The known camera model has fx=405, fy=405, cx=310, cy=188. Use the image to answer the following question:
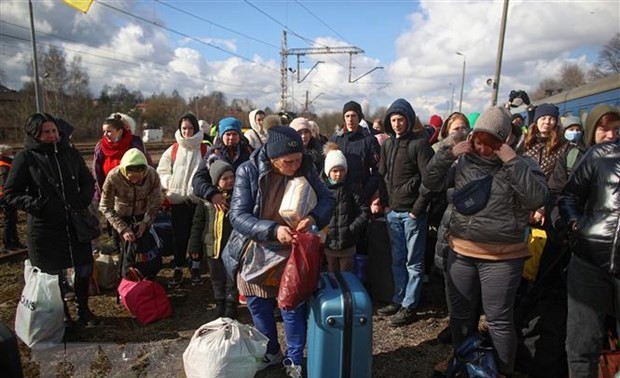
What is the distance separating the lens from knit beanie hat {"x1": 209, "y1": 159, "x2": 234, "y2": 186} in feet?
11.4

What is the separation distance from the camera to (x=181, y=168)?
4.37 meters

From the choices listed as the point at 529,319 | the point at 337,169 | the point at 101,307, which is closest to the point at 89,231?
the point at 101,307

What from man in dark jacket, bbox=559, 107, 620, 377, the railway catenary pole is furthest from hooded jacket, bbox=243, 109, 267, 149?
the railway catenary pole

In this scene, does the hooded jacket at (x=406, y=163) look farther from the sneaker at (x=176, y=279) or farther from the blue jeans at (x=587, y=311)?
the sneaker at (x=176, y=279)

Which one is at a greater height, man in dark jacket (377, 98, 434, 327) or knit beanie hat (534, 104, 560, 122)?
knit beanie hat (534, 104, 560, 122)

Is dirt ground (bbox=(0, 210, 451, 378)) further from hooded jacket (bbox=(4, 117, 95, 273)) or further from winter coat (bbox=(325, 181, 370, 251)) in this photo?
winter coat (bbox=(325, 181, 370, 251))

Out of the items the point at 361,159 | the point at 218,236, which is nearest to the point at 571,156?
the point at 361,159

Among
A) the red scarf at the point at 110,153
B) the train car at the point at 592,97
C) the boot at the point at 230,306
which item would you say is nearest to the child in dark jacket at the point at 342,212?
the boot at the point at 230,306

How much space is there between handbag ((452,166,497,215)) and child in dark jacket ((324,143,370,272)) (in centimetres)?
122

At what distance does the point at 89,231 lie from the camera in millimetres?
3373

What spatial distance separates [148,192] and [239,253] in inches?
65.8

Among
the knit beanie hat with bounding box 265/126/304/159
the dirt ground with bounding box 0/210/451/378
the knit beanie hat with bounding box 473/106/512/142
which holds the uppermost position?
the knit beanie hat with bounding box 473/106/512/142

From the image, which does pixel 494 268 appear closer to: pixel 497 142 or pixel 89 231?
pixel 497 142

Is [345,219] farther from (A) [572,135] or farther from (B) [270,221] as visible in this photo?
(A) [572,135]
